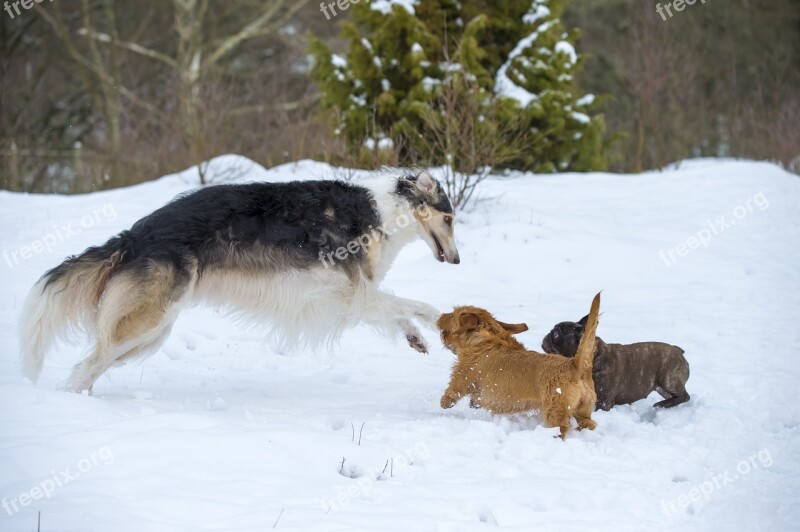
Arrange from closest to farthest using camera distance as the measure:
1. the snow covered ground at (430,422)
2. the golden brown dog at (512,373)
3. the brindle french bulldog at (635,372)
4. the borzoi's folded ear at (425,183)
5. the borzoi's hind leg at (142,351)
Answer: the snow covered ground at (430,422)
the golden brown dog at (512,373)
the brindle french bulldog at (635,372)
the borzoi's hind leg at (142,351)
the borzoi's folded ear at (425,183)

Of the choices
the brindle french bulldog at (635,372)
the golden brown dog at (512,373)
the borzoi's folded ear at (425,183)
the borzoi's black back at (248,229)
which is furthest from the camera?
the borzoi's folded ear at (425,183)

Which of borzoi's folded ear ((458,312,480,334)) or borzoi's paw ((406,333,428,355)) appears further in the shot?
borzoi's paw ((406,333,428,355))

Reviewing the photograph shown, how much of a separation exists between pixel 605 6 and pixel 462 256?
2156 centimetres

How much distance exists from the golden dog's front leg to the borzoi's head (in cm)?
154

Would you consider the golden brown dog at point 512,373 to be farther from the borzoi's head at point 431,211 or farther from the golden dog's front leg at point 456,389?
the borzoi's head at point 431,211

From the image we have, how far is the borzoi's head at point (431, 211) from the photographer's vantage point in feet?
21.0

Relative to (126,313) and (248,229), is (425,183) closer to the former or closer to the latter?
(248,229)

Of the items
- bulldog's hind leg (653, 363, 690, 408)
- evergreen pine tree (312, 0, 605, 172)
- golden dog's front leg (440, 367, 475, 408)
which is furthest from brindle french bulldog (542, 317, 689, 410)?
evergreen pine tree (312, 0, 605, 172)

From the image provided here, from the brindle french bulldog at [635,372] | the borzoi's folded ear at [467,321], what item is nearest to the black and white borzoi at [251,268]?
the borzoi's folded ear at [467,321]

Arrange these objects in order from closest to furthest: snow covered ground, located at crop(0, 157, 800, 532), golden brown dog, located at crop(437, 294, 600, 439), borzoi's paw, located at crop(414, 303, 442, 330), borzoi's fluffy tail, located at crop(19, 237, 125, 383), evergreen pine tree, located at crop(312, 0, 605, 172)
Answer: snow covered ground, located at crop(0, 157, 800, 532), golden brown dog, located at crop(437, 294, 600, 439), borzoi's fluffy tail, located at crop(19, 237, 125, 383), borzoi's paw, located at crop(414, 303, 442, 330), evergreen pine tree, located at crop(312, 0, 605, 172)

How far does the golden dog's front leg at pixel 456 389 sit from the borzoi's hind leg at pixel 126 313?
2027mm

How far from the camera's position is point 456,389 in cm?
534

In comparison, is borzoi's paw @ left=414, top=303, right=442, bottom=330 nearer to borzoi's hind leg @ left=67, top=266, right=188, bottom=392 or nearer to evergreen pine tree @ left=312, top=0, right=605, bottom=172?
borzoi's hind leg @ left=67, top=266, right=188, bottom=392

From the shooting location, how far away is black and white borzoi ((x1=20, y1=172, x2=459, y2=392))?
17.4 feet
